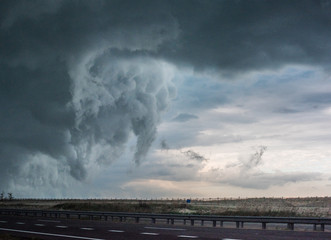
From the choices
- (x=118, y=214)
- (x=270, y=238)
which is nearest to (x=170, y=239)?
(x=270, y=238)

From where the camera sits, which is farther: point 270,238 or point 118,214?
point 118,214

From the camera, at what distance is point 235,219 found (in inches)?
1037

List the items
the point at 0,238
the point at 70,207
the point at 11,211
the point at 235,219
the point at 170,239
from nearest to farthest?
the point at 170,239
the point at 0,238
the point at 235,219
the point at 11,211
the point at 70,207

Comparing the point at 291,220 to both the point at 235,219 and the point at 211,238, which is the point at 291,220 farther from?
the point at 211,238

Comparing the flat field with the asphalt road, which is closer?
the asphalt road

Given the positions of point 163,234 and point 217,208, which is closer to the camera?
point 163,234

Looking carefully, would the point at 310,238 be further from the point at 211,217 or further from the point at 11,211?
the point at 11,211

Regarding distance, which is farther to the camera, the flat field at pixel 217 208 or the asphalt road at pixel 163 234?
the flat field at pixel 217 208

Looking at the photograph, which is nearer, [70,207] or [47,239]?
[47,239]

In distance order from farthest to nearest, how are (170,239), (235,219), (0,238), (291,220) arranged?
(235,219) < (291,220) < (0,238) < (170,239)

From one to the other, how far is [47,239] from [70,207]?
4007cm

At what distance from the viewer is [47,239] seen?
1881cm

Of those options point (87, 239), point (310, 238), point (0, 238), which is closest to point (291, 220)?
point (310, 238)

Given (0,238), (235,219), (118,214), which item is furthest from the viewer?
(118,214)
